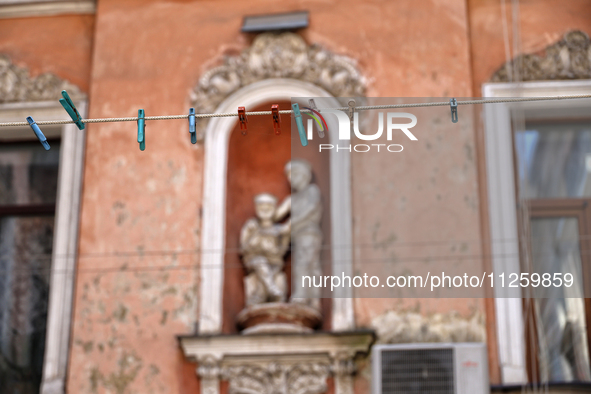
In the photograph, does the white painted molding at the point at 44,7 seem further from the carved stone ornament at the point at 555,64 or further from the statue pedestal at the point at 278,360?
the carved stone ornament at the point at 555,64

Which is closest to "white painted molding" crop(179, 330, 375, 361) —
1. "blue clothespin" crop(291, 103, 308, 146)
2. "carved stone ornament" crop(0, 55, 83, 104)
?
"blue clothespin" crop(291, 103, 308, 146)

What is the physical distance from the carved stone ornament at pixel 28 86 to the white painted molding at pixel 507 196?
9.76ft

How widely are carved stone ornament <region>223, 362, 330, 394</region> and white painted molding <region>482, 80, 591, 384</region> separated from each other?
1.13 m

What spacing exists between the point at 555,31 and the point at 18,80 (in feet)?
12.7

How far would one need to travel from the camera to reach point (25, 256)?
25.6ft

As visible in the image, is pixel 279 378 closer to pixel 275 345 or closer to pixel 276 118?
pixel 275 345

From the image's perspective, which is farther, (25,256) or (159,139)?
(25,256)

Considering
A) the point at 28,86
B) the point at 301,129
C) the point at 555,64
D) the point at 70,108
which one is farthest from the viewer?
the point at 28,86

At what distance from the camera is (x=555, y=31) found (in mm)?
7637

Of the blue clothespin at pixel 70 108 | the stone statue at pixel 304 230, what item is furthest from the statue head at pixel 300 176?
the blue clothespin at pixel 70 108

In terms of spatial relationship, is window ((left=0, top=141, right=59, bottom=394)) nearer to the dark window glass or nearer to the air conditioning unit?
the air conditioning unit

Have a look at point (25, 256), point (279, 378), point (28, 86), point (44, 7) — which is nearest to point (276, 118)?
point (279, 378)

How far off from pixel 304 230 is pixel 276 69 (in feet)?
3.98

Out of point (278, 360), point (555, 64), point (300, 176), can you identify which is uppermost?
point (555, 64)
